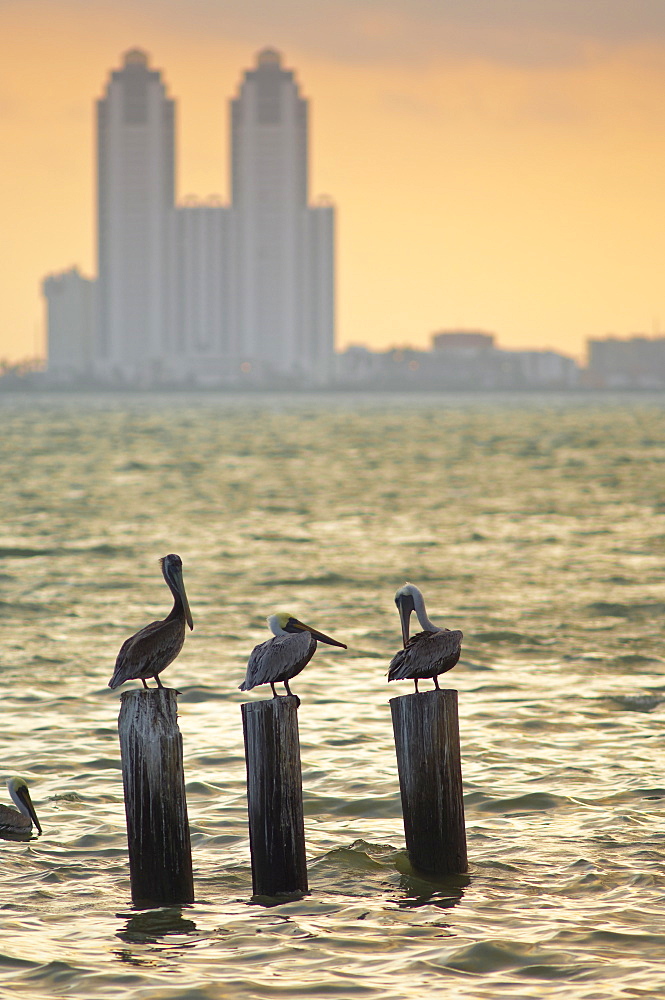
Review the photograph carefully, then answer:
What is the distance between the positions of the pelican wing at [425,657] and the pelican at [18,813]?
2.98 metres

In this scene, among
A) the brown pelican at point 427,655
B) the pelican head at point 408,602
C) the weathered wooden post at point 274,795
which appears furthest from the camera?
the pelican head at point 408,602

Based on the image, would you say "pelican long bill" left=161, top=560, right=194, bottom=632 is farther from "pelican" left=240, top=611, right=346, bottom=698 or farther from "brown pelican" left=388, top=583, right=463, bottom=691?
"brown pelican" left=388, top=583, right=463, bottom=691

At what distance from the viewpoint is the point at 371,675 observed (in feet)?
49.5

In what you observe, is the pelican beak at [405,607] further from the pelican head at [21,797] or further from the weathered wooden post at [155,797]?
the pelican head at [21,797]

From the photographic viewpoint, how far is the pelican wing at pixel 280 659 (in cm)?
815

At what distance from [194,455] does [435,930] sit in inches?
2734

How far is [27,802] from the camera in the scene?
9.66 metres

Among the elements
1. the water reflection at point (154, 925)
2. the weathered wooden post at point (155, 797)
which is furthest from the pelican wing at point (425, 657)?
the water reflection at point (154, 925)

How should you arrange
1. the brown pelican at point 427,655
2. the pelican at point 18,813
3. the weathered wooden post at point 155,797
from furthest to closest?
the pelican at point 18,813 → the brown pelican at point 427,655 → the weathered wooden post at point 155,797

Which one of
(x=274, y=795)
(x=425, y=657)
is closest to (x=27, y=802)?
(x=274, y=795)

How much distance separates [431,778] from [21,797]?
3239mm

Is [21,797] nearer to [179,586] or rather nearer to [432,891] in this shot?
[179,586]

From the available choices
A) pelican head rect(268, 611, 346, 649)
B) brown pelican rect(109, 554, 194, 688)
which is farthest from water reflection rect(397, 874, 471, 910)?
brown pelican rect(109, 554, 194, 688)

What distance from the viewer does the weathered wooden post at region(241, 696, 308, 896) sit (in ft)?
25.6
